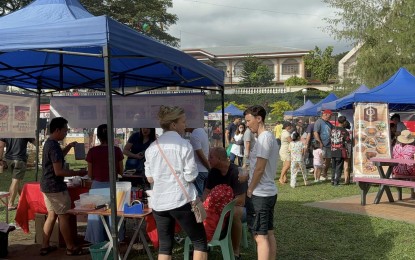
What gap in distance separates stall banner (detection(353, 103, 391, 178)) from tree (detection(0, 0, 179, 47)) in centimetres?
2048

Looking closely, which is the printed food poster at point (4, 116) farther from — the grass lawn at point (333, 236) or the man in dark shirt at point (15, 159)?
the grass lawn at point (333, 236)

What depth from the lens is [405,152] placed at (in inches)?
349

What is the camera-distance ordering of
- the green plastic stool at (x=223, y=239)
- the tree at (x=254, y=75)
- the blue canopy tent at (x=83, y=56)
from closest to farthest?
the blue canopy tent at (x=83, y=56) → the green plastic stool at (x=223, y=239) → the tree at (x=254, y=75)

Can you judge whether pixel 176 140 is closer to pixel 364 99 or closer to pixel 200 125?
pixel 200 125

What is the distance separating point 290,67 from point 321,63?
14.7 metres

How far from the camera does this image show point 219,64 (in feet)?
272

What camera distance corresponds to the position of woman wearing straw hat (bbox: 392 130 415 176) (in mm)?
8805

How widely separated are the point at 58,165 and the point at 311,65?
6390 cm

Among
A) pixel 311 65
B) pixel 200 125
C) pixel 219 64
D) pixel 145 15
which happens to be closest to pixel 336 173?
pixel 200 125

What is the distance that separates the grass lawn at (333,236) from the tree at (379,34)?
12.8 m

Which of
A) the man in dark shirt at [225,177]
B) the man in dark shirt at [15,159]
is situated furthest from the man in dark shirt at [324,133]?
the man in dark shirt at [225,177]

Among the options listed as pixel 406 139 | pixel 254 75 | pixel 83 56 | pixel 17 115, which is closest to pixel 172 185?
pixel 83 56

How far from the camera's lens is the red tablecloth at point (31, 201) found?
600 cm

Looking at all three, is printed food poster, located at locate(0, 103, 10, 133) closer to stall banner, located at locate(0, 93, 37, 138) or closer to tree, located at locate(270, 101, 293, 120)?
stall banner, located at locate(0, 93, 37, 138)
